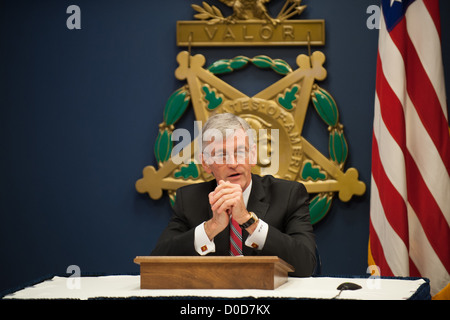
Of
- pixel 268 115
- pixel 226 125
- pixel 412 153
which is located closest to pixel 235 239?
pixel 226 125

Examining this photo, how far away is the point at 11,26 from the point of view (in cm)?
429

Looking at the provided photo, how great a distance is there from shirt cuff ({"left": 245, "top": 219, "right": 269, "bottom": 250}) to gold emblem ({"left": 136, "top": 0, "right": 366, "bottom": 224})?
5.56 feet

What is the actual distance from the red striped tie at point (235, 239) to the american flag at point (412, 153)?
1.25 metres

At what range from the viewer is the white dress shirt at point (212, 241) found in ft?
7.39

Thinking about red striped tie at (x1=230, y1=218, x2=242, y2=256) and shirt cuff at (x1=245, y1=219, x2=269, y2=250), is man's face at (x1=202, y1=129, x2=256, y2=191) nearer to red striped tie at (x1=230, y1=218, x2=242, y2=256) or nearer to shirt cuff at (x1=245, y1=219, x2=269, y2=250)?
red striped tie at (x1=230, y1=218, x2=242, y2=256)

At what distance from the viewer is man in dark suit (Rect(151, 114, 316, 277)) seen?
2246mm

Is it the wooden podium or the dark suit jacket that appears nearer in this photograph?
the wooden podium

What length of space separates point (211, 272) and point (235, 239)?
697mm

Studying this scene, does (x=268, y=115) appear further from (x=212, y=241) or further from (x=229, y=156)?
(x=212, y=241)

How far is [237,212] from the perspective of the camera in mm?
2211

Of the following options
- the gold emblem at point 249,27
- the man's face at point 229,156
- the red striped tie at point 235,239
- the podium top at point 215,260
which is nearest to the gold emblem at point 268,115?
the gold emblem at point 249,27

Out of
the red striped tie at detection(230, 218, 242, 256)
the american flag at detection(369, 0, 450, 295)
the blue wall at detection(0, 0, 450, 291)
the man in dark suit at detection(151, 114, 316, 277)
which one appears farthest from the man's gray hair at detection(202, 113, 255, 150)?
the blue wall at detection(0, 0, 450, 291)
